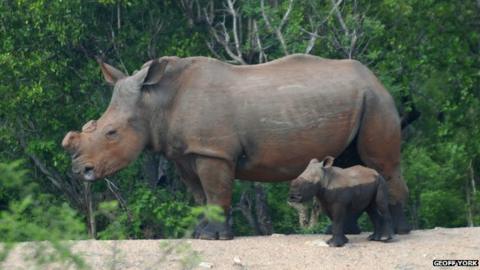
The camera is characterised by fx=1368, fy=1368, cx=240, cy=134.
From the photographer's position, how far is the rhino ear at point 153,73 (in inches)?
570

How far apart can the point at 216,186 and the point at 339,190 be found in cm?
136

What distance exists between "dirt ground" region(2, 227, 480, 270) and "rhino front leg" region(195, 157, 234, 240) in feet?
0.72

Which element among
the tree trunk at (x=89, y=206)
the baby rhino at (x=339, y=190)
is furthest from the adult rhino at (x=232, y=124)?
the tree trunk at (x=89, y=206)

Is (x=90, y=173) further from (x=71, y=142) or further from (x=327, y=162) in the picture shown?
(x=327, y=162)

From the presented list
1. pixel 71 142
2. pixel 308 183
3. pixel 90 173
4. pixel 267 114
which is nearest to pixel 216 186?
pixel 267 114

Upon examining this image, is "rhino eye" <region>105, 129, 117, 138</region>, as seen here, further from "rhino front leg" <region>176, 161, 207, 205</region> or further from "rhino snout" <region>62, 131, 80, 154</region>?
"rhino front leg" <region>176, 161, 207, 205</region>

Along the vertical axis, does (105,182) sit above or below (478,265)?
below

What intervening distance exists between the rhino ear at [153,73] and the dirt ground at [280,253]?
1.77 metres

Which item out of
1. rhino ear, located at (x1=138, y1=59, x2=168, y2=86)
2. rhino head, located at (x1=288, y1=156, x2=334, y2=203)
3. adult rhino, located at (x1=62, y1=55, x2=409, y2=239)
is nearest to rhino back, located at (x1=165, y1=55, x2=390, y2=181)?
adult rhino, located at (x1=62, y1=55, x2=409, y2=239)

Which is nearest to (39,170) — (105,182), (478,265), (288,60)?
(105,182)

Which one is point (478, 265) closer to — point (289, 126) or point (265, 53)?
point (289, 126)

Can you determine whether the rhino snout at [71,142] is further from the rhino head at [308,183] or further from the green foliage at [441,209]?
the green foliage at [441,209]

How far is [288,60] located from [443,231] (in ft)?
8.64

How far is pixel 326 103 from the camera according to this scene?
14562mm
